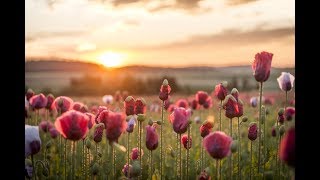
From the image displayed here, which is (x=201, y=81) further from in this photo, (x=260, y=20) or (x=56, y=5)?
(x=56, y=5)

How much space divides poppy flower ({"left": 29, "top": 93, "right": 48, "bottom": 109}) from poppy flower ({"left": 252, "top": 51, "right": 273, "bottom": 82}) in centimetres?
69

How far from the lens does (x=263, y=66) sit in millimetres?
1504

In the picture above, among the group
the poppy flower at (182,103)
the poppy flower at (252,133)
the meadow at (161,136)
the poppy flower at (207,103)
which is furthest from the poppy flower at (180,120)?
the poppy flower at (207,103)

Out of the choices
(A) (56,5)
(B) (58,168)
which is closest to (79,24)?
(A) (56,5)

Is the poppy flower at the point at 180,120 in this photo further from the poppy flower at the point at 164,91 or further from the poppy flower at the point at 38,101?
the poppy flower at the point at 38,101

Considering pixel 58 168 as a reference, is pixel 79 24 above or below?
above

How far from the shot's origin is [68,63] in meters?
1.75

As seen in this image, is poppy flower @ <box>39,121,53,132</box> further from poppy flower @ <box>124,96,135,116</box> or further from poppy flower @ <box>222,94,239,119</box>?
poppy flower @ <box>222,94,239,119</box>

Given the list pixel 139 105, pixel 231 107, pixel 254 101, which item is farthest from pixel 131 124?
pixel 254 101

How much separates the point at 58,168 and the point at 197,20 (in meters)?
0.65

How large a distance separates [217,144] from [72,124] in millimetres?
355

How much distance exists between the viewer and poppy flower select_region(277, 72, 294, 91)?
5.34 feet
